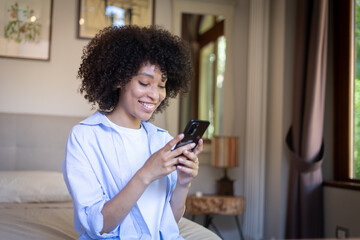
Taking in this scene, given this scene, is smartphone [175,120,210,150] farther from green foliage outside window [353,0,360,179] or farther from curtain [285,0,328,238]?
green foliage outside window [353,0,360,179]

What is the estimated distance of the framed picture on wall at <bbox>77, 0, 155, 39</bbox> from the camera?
3760 mm

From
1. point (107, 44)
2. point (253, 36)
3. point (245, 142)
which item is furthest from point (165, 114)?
point (107, 44)

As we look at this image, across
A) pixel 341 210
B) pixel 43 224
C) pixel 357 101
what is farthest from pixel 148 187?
pixel 357 101

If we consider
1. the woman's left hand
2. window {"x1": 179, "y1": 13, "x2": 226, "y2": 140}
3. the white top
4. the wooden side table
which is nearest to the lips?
the white top

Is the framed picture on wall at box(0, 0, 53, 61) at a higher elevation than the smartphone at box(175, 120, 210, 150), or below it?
higher

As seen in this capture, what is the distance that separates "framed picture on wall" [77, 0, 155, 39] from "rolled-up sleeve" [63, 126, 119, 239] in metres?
2.57

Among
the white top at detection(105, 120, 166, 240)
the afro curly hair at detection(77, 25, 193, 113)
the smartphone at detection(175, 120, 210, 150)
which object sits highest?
the afro curly hair at detection(77, 25, 193, 113)

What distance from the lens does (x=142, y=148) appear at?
149 cm

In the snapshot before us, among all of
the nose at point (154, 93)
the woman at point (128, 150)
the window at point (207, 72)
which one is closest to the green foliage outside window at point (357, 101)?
the window at point (207, 72)

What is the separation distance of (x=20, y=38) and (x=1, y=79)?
1.28 ft

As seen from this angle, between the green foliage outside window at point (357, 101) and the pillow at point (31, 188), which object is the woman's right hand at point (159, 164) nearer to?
the pillow at point (31, 188)

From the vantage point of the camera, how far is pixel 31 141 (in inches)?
138

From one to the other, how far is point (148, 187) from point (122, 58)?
0.48 meters

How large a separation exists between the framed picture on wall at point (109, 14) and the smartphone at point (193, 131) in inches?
101
